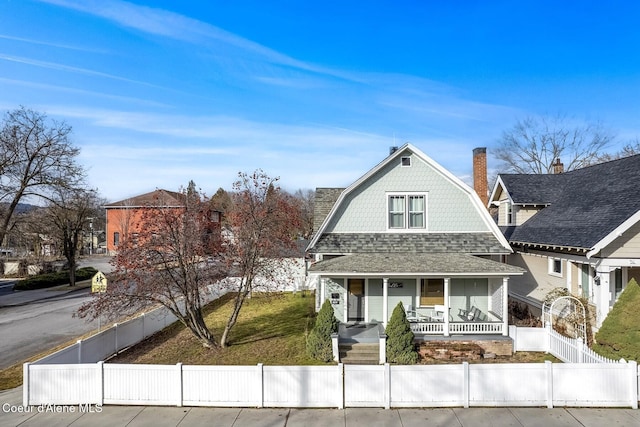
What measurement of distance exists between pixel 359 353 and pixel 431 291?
16.6ft

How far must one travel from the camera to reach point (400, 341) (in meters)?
12.6

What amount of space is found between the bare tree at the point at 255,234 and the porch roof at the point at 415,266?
6.18 feet

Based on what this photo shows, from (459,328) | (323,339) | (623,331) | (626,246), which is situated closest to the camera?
(623,331)

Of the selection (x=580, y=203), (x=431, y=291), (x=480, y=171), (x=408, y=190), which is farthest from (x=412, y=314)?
(x=480, y=171)

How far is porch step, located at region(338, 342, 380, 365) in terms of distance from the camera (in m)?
12.8

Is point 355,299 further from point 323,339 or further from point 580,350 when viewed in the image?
point 580,350

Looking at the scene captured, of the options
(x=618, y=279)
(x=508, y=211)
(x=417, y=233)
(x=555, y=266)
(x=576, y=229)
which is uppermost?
(x=508, y=211)

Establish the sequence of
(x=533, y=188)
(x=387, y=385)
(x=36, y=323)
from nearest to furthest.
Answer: (x=387, y=385)
(x=36, y=323)
(x=533, y=188)

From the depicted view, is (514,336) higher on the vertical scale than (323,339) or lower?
lower

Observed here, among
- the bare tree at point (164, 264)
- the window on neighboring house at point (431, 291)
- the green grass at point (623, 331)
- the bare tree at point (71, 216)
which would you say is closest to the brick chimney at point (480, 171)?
the window on neighboring house at point (431, 291)

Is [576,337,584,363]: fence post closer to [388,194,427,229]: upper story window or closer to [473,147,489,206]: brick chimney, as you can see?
[388,194,427,229]: upper story window

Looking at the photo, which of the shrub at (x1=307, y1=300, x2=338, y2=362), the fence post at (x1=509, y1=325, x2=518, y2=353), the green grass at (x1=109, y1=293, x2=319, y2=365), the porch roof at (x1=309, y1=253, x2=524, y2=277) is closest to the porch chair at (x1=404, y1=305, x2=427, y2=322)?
the porch roof at (x1=309, y1=253, x2=524, y2=277)

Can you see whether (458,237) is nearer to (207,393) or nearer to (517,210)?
(517,210)

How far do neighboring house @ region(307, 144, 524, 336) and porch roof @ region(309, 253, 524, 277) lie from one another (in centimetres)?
6
